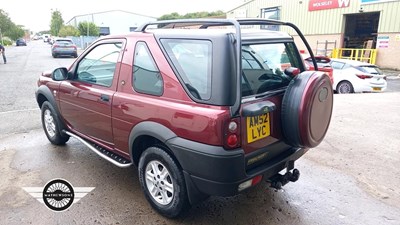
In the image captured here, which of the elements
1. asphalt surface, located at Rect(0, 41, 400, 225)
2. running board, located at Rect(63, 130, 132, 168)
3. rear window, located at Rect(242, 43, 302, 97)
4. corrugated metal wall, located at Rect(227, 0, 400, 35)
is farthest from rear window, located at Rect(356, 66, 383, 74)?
running board, located at Rect(63, 130, 132, 168)

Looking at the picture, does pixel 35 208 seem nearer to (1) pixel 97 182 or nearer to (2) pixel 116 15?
(1) pixel 97 182

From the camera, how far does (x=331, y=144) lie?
200 inches

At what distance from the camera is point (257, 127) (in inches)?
104

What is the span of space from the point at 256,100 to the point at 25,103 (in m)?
7.21

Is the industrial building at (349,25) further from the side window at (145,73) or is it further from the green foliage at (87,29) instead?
the green foliage at (87,29)

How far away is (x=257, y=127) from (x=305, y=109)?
0.43 metres

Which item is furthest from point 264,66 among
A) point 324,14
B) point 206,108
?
point 324,14

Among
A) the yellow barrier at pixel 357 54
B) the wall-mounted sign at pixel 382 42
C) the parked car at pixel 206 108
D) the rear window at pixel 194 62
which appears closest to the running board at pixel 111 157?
the parked car at pixel 206 108

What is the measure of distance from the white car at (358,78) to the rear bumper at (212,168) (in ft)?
33.7

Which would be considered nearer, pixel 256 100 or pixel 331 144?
pixel 256 100

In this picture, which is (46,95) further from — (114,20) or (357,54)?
(114,20)

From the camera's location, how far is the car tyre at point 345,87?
38.5ft

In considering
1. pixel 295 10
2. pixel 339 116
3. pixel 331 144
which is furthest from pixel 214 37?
pixel 295 10

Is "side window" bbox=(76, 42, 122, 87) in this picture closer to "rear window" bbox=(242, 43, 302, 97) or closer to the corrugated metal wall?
"rear window" bbox=(242, 43, 302, 97)
